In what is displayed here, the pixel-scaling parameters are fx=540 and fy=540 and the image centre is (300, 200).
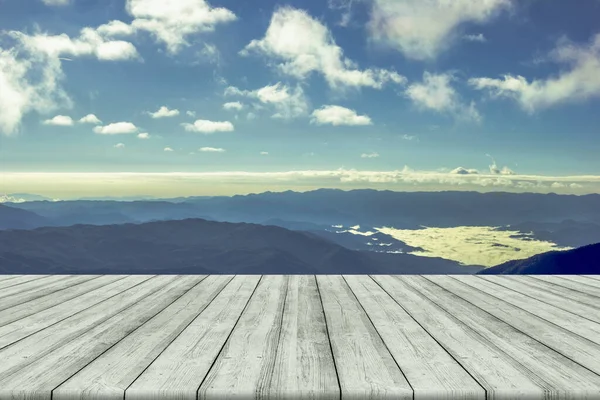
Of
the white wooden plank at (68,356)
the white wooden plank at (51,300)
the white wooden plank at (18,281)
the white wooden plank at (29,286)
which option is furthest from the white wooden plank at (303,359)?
the white wooden plank at (18,281)

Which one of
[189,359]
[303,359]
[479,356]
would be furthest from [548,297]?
[189,359]

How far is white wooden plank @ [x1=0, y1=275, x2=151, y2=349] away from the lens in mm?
2725

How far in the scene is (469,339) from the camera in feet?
8.55

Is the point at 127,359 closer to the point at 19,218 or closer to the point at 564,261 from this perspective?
the point at 564,261

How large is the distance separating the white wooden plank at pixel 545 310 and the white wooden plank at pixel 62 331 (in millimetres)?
2564

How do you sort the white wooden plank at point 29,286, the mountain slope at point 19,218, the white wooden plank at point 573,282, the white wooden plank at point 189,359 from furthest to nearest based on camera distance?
1. the mountain slope at point 19,218
2. the white wooden plank at point 573,282
3. the white wooden plank at point 29,286
4. the white wooden plank at point 189,359

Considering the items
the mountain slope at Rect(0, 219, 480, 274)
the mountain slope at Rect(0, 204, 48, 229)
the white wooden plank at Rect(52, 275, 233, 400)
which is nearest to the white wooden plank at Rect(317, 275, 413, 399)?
the white wooden plank at Rect(52, 275, 233, 400)

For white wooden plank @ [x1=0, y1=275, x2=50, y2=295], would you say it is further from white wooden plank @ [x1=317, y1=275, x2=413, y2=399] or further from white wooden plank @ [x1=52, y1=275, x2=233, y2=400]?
white wooden plank @ [x1=317, y1=275, x2=413, y2=399]

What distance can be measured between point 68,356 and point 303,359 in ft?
3.26

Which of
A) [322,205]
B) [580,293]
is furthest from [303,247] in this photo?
[580,293]

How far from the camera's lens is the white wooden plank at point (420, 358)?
1.86 m

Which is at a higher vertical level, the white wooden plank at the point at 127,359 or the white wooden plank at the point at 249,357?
the white wooden plank at the point at 249,357

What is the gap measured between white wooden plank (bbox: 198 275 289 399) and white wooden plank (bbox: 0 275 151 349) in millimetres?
939

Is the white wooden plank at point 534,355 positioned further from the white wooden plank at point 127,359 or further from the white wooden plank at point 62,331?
the white wooden plank at point 62,331
